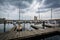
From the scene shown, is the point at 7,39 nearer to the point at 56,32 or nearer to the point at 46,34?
the point at 46,34

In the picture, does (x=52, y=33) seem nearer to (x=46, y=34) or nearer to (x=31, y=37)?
(x=46, y=34)

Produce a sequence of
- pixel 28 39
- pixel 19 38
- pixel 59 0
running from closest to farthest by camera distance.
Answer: pixel 19 38 → pixel 28 39 → pixel 59 0

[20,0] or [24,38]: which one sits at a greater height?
[20,0]

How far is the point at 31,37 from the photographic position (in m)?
9.35

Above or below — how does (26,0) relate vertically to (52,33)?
above

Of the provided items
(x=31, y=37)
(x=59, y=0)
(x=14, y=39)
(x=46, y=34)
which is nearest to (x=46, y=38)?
(x=46, y=34)

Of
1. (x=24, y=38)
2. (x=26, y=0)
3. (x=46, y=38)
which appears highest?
(x=26, y=0)

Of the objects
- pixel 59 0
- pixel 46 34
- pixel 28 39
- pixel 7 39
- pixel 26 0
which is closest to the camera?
pixel 7 39

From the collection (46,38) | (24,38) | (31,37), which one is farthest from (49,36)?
(24,38)

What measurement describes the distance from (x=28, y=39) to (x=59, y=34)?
7011 millimetres

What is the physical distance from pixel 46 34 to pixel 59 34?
3.14 m

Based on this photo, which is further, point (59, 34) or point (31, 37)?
point (59, 34)

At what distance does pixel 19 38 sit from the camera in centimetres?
819

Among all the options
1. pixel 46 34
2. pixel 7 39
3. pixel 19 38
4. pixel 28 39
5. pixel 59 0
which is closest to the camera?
pixel 7 39
